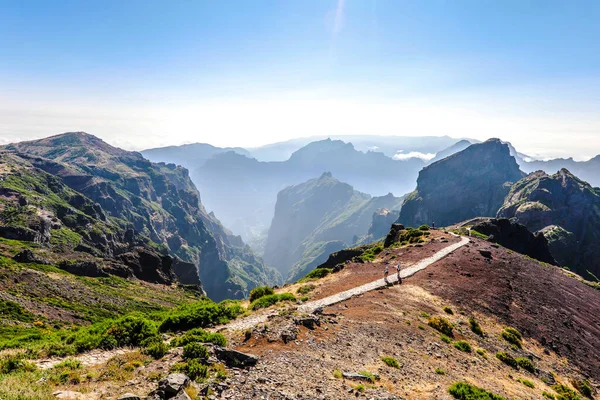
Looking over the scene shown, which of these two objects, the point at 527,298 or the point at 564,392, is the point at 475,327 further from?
the point at 527,298

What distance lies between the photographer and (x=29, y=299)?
5672 centimetres

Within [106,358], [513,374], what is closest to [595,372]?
[513,374]

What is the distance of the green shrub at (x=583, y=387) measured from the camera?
27.7 metres

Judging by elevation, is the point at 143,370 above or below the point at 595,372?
above

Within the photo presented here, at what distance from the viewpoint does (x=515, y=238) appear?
109312mm

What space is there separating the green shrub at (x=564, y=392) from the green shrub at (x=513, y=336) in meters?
5.18

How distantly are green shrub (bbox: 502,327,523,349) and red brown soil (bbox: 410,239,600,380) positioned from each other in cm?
226

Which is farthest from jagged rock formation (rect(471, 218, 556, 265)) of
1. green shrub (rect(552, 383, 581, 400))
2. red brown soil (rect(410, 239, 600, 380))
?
green shrub (rect(552, 383, 581, 400))

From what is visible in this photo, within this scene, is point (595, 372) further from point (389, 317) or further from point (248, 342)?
point (248, 342)

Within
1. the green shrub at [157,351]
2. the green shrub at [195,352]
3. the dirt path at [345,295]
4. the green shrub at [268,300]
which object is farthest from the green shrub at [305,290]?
the green shrub at [195,352]

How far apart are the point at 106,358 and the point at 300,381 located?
1151 centimetres

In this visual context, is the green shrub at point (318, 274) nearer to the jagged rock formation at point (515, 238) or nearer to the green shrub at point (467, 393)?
the green shrub at point (467, 393)

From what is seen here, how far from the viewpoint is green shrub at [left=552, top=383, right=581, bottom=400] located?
24469 millimetres

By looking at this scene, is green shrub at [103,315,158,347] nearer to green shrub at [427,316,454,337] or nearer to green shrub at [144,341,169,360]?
green shrub at [144,341,169,360]
